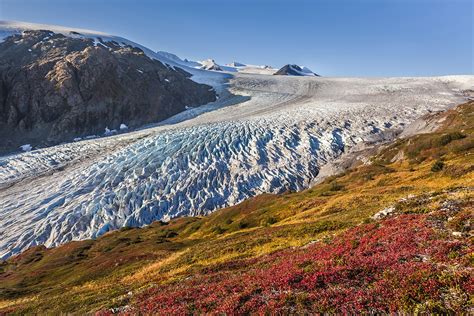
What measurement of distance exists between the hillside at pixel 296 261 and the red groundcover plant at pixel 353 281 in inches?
1.6

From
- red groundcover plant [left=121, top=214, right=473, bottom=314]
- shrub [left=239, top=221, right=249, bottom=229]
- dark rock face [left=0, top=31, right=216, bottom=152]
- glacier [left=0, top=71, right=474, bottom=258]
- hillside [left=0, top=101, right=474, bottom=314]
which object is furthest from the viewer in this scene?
dark rock face [left=0, top=31, right=216, bottom=152]

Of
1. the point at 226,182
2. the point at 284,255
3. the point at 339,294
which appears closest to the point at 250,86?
the point at 226,182

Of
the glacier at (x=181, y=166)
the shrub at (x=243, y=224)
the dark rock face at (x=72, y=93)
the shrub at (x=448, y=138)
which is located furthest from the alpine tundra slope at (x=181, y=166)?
the shrub at (x=448, y=138)

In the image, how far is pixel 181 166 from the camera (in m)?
60.6

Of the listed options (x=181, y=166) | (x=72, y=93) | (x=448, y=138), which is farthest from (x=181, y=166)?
(x=72, y=93)

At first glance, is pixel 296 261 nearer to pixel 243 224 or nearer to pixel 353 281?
pixel 353 281

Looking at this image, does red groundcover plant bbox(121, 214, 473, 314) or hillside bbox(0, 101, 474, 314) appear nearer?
red groundcover plant bbox(121, 214, 473, 314)

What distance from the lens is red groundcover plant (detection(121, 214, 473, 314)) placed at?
966cm

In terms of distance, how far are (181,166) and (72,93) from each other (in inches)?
2152

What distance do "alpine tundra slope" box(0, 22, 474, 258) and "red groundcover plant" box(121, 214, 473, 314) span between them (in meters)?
36.3

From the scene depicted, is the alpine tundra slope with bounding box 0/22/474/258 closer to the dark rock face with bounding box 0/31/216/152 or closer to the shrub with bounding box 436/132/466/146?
the dark rock face with bounding box 0/31/216/152

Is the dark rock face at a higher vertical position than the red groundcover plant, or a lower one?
higher

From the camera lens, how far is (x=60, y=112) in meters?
93.8

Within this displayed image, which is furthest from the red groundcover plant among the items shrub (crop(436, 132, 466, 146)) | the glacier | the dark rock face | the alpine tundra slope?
the dark rock face
